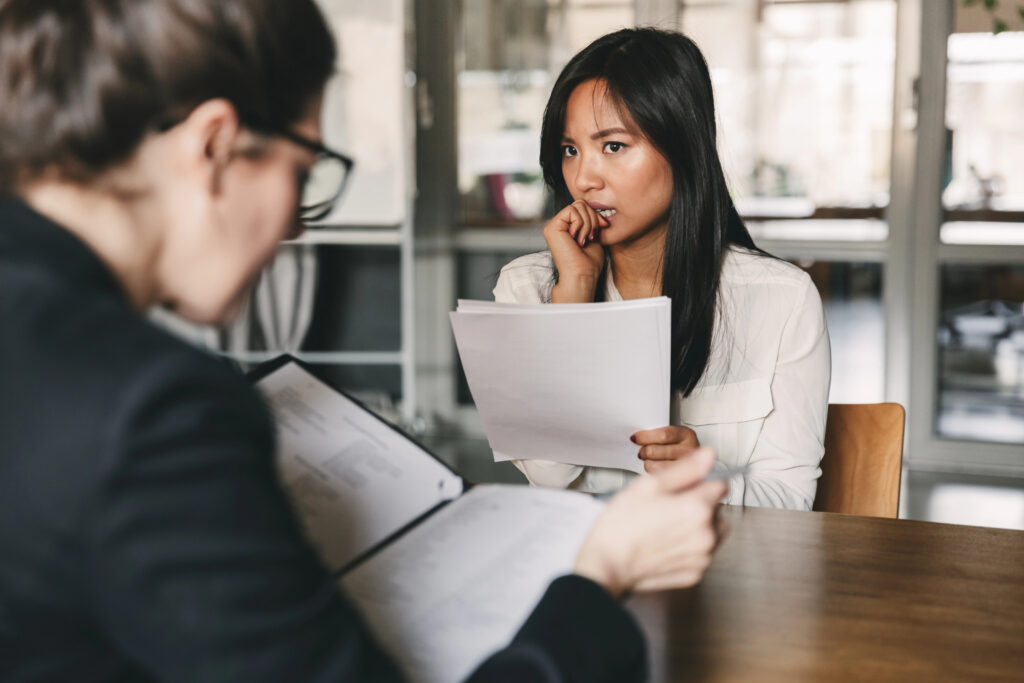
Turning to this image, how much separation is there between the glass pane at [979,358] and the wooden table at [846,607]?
2.84 metres

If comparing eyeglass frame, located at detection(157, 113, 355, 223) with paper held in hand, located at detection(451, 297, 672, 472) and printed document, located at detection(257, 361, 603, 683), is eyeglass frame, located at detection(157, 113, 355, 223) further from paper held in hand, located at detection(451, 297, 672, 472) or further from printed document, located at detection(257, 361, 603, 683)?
paper held in hand, located at detection(451, 297, 672, 472)

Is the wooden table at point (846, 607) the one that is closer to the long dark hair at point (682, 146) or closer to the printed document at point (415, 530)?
the printed document at point (415, 530)

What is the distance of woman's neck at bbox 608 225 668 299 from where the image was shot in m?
1.61

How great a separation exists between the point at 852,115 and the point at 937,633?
10.6ft

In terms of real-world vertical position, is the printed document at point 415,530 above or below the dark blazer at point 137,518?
below

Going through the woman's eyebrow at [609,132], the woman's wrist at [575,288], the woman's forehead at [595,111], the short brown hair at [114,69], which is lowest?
the woman's wrist at [575,288]

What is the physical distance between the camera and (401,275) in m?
4.12

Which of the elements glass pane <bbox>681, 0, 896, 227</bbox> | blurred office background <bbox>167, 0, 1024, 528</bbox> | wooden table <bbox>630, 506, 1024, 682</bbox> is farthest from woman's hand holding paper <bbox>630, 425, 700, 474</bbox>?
glass pane <bbox>681, 0, 896, 227</bbox>

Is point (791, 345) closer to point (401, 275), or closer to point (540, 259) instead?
point (540, 259)

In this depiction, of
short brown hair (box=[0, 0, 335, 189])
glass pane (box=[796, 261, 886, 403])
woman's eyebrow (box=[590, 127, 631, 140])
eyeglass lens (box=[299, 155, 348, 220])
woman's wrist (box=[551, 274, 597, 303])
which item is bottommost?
glass pane (box=[796, 261, 886, 403])

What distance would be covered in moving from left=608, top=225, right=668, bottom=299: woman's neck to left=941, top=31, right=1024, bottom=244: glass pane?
7.91ft

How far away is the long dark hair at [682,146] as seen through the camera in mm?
1461

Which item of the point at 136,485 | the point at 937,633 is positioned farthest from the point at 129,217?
the point at 937,633

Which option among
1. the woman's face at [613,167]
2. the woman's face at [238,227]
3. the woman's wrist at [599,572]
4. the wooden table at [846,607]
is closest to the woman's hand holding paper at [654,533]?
the woman's wrist at [599,572]
